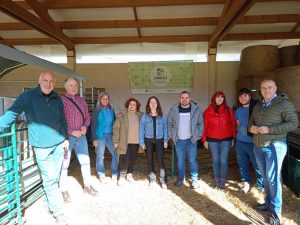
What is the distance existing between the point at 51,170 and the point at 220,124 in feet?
6.38

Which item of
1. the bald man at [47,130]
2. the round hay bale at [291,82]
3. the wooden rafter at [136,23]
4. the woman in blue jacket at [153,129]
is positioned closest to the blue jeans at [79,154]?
the bald man at [47,130]

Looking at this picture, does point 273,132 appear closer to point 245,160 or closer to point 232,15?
point 245,160

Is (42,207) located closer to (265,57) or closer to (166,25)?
(166,25)

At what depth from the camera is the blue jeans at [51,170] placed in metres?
2.39

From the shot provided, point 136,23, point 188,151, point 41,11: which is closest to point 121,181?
point 188,151

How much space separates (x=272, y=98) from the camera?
2475mm

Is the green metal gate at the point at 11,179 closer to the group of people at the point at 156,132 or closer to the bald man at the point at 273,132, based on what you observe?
the group of people at the point at 156,132

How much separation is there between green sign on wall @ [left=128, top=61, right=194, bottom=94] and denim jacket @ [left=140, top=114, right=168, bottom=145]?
406cm

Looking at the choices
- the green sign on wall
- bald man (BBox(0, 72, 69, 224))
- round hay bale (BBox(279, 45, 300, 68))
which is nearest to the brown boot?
bald man (BBox(0, 72, 69, 224))

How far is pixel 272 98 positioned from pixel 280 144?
408 mm

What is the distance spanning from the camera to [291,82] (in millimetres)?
4992

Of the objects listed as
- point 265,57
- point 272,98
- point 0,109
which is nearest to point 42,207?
point 0,109

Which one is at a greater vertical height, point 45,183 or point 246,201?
point 45,183

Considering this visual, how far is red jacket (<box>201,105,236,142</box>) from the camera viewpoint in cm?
332
